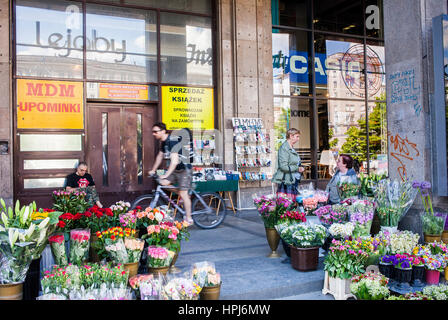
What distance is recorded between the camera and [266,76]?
450 inches

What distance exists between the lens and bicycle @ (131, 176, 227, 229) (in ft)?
26.8

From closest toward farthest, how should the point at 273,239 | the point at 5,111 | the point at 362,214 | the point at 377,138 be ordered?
1. the point at 362,214
2. the point at 273,239
3. the point at 5,111
4. the point at 377,138

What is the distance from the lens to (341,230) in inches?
198

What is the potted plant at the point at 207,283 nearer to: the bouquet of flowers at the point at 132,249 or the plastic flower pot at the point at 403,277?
the bouquet of flowers at the point at 132,249

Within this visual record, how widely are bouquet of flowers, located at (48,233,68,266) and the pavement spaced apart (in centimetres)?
153

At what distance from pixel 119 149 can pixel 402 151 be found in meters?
6.66

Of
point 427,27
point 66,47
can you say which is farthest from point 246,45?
point 427,27

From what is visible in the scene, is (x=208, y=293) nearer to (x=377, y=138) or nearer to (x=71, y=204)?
(x=71, y=204)

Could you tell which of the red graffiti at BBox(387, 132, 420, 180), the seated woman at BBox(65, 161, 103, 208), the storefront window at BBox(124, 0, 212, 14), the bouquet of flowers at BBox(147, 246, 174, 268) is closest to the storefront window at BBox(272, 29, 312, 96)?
the storefront window at BBox(124, 0, 212, 14)

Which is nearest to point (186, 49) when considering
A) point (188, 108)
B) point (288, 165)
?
point (188, 108)

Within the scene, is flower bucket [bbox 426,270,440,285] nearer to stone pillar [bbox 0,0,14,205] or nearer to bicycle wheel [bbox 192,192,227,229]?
bicycle wheel [bbox 192,192,227,229]

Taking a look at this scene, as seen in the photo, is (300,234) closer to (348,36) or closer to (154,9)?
(154,9)
